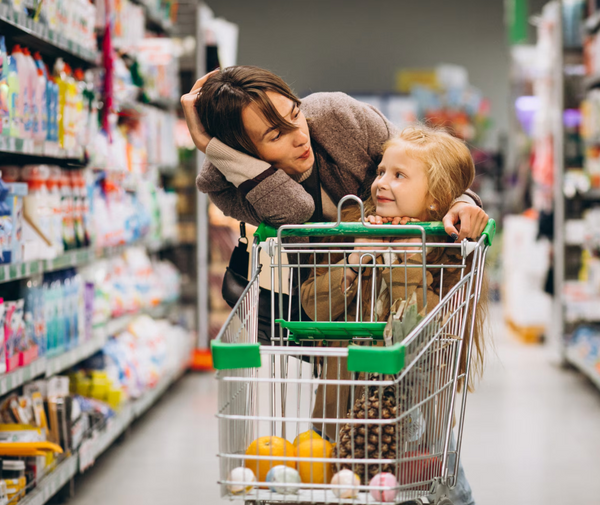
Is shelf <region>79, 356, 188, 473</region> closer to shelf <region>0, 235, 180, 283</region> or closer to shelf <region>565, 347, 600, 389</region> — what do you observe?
shelf <region>0, 235, 180, 283</region>

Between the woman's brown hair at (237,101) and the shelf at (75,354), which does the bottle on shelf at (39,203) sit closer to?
the shelf at (75,354)

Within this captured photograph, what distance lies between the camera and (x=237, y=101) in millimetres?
1826

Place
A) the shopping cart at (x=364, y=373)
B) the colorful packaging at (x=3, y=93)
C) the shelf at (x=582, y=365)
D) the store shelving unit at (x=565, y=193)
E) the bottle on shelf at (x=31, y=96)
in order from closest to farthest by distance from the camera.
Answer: the shopping cart at (x=364, y=373) < the colorful packaging at (x=3, y=93) < the bottle on shelf at (x=31, y=96) < the shelf at (x=582, y=365) < the store shelving unit at (x=565, y=193)

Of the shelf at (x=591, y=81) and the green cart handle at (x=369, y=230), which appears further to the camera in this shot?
the shelf at (x=591, y=81)

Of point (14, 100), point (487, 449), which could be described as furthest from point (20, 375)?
point (487, 449)

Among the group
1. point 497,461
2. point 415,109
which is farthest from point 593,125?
point 415,109

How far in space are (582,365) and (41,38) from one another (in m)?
3.82

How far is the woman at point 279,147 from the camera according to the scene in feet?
6.01

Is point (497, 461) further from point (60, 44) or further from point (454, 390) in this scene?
point (60, 44)

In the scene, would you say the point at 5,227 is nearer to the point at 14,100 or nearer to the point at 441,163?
the point at 14,100

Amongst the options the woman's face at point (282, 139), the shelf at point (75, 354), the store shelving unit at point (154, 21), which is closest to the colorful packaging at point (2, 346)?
the shelf at point (75, 354)

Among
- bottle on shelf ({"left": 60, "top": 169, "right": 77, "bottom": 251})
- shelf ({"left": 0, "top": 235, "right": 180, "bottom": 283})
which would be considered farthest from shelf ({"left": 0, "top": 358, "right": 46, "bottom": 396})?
bottle on shelf ({"left": 60, "top": 169, "right": 77, "bottom": 251})

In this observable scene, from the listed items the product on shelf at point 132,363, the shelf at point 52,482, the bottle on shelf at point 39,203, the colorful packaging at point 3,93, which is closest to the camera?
the colorful packaging at point 3,93

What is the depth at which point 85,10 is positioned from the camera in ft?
11.0
